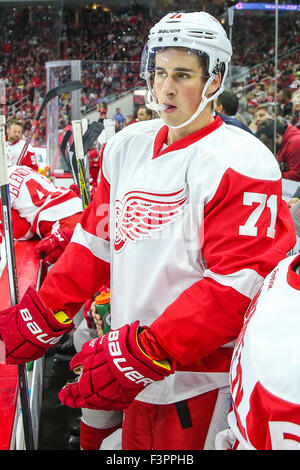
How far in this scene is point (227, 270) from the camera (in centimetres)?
103

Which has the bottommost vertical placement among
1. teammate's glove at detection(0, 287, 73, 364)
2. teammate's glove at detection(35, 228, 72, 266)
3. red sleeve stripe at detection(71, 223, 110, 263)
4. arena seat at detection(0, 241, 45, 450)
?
teammate's glove at detection(35, 228, 72, 266)

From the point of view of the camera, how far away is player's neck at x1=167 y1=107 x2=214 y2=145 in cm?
118

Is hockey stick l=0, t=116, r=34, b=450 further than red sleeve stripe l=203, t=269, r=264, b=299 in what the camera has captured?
Yes

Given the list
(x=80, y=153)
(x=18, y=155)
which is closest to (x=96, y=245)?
(x=80, y=153)

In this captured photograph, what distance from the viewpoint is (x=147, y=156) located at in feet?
3.97

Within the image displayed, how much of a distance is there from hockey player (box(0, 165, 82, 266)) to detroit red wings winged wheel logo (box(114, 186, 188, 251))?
149 centimetres

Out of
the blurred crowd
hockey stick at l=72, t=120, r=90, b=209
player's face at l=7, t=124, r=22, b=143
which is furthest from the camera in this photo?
the blurred crowd

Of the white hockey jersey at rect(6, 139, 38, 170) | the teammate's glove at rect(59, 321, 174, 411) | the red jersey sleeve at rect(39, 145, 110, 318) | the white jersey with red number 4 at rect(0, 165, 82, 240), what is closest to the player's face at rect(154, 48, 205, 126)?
the red jersey sleeve at rect(39, 145, 110, 318)

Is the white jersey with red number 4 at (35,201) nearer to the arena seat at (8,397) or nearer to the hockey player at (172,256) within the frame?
the arena seat at (8,397)

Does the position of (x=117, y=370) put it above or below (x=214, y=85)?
below

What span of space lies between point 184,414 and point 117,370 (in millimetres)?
254

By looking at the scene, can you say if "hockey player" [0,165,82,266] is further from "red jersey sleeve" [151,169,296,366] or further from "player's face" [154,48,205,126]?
"red jersey sleeve" [151,169,296,366]

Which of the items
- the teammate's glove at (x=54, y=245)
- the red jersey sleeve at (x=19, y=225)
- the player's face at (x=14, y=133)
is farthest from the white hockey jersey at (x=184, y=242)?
the player's face at (x=14, y=133)

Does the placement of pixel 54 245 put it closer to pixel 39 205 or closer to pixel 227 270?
pixel 39 205
